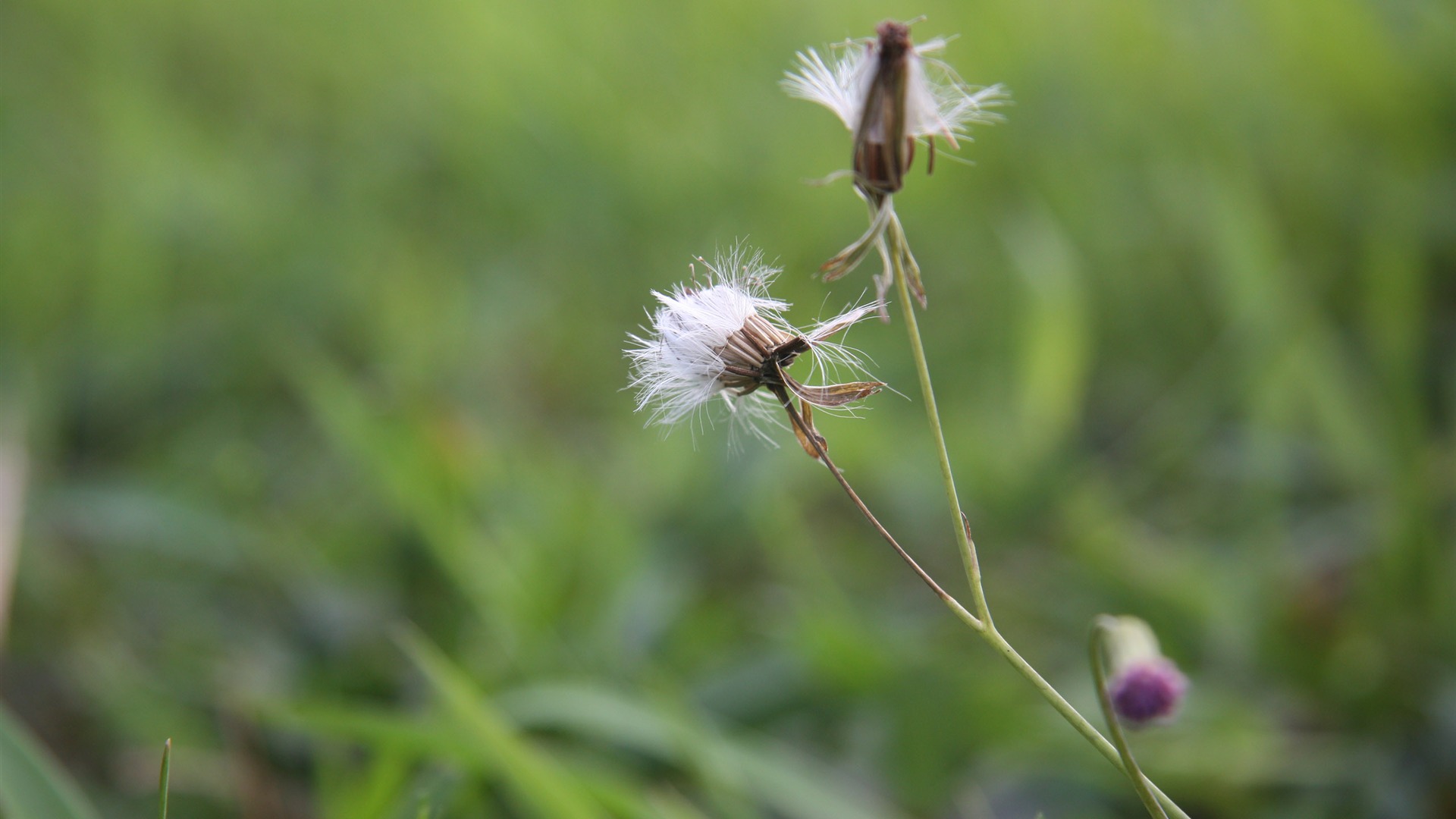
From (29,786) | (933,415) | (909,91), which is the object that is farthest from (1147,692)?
(29,786)

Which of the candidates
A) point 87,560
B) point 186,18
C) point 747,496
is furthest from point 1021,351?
point 186,18

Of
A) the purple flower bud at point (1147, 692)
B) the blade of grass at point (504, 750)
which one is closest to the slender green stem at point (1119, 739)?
the purple flower bud at point (1147, 692)

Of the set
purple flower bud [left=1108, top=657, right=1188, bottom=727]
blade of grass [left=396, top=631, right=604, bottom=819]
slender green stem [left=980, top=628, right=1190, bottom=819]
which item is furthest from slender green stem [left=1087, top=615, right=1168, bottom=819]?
blade of grass [left=396, top=631, right=604, bottom=819]

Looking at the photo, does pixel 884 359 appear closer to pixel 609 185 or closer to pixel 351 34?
pixel 609 185

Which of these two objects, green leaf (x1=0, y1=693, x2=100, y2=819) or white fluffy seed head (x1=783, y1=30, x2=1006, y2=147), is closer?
white fluffy seed head (x1=783, y1=30, x2=1006, y2=147)

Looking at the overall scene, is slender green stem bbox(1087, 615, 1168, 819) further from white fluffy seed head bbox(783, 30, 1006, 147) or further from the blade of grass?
the blade of grass

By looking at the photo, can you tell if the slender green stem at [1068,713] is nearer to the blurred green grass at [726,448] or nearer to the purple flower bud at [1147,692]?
the purple flower bud at [1147,692]
